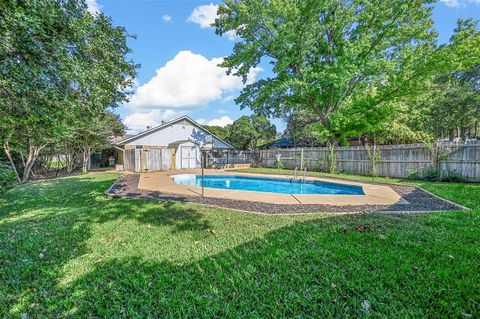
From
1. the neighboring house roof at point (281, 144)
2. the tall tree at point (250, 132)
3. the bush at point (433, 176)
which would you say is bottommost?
the bush at point (433, 176)

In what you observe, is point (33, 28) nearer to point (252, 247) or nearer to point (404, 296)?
point (252, 247)

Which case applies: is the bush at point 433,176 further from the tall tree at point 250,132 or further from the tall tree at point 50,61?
the tall tree at point 250,132

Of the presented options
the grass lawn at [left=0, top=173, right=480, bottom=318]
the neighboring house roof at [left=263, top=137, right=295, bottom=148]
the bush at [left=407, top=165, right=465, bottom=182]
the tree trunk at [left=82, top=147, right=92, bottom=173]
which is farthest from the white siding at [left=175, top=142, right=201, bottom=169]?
the bush at [left=407, top=165, right=465, bottom=182]

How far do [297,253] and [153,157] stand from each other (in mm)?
18169

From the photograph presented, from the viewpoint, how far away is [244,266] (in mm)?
3064

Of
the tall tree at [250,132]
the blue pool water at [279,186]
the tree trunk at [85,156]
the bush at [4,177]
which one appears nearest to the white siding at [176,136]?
the tree trunk at [85,156]

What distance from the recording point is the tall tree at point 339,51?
14.9 m

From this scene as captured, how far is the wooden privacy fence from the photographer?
32.5 feet

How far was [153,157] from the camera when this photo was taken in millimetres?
19469

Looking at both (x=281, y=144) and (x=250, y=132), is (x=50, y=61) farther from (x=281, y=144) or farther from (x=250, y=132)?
(x=281, y=144)

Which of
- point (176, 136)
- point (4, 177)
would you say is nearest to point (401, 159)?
point (4, 177)

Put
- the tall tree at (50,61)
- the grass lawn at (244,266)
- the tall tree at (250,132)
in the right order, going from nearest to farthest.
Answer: the grass lawn at (244,266) < the tall tree at (50,61) < the tall tree at (250,132)

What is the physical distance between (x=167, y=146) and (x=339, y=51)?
16.5 meters

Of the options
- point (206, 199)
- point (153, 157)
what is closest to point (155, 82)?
point (153, 157)
